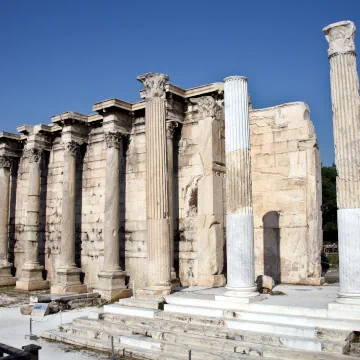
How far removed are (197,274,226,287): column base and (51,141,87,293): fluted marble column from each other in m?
5.09

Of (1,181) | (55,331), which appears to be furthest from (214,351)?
(1,181)

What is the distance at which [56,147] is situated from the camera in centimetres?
1975

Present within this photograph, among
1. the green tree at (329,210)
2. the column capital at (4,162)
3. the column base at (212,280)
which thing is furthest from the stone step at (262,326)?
the green tree at (329,210)

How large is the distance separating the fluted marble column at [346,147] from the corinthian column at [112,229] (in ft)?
26.7

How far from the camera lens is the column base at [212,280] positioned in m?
14.1

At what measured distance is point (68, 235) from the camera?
17.1m

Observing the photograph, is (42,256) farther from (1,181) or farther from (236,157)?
(236,157)

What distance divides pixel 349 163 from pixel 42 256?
1393 centimetres

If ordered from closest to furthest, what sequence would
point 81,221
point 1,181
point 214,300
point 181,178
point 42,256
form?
1. point 214,300
2. point 181,178
3. point 81,221
4. point 42,256
5. point 1,181

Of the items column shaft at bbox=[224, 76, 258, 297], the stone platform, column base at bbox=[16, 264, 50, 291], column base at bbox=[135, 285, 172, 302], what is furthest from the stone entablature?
column shaft at bbox=[224, 76, 258, 297]

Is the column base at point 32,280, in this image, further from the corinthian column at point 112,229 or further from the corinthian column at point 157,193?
the corinthian column at point 157,193

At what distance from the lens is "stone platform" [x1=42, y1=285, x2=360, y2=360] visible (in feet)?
27.6

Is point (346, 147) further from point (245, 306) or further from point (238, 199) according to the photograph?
point (245, 306)

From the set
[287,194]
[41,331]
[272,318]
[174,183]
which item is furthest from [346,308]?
[174,183]
